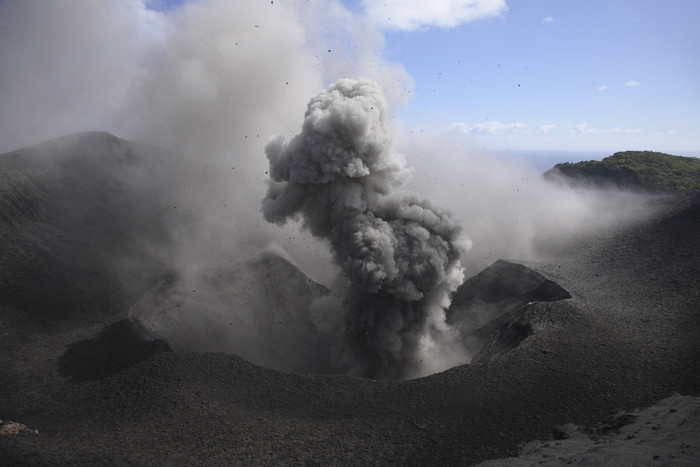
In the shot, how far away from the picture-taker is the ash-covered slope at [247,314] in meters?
21.8

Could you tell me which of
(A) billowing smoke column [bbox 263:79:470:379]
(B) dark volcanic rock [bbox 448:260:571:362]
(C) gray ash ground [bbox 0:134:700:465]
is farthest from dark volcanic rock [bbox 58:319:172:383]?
(B) dark volcanic rock [bbox 448:260:571:362]

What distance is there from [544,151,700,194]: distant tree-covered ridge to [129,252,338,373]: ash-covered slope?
117ft

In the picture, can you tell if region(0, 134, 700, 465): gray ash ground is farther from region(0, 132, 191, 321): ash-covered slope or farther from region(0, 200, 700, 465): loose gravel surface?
region(0, 132, 191, 321): ash-covered slope

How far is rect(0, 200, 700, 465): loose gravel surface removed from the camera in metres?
12.5

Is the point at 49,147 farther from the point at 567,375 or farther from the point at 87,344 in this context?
the point at 567,375

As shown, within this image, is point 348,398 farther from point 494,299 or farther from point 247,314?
point 494,299

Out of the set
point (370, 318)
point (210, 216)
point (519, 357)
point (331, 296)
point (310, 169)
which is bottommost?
point (519, 357)

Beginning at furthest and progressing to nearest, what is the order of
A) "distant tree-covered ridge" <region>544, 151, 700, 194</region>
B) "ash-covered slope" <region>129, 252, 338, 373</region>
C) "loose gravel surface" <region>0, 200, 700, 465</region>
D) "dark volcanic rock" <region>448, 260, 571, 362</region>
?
"distant tree-covered ridge" <region>544, 151, 700, 194</region>
"dark volcanic rock" <region>448, 260, 571, 362</region>
"ash-covered slope" <region>129, 252, 338, 373</region>
"loose gravel surface" <region>0, 200, 700, 465</region>

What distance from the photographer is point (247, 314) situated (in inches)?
1022

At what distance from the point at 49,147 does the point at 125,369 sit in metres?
29.8

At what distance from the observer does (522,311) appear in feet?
70.0

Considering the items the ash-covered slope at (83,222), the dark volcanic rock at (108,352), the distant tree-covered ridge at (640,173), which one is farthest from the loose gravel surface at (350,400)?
the distant tree-covered ridge at (640,173)

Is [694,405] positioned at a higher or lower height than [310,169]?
lower

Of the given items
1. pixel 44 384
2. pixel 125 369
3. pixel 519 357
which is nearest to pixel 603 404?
pixel 519 357
